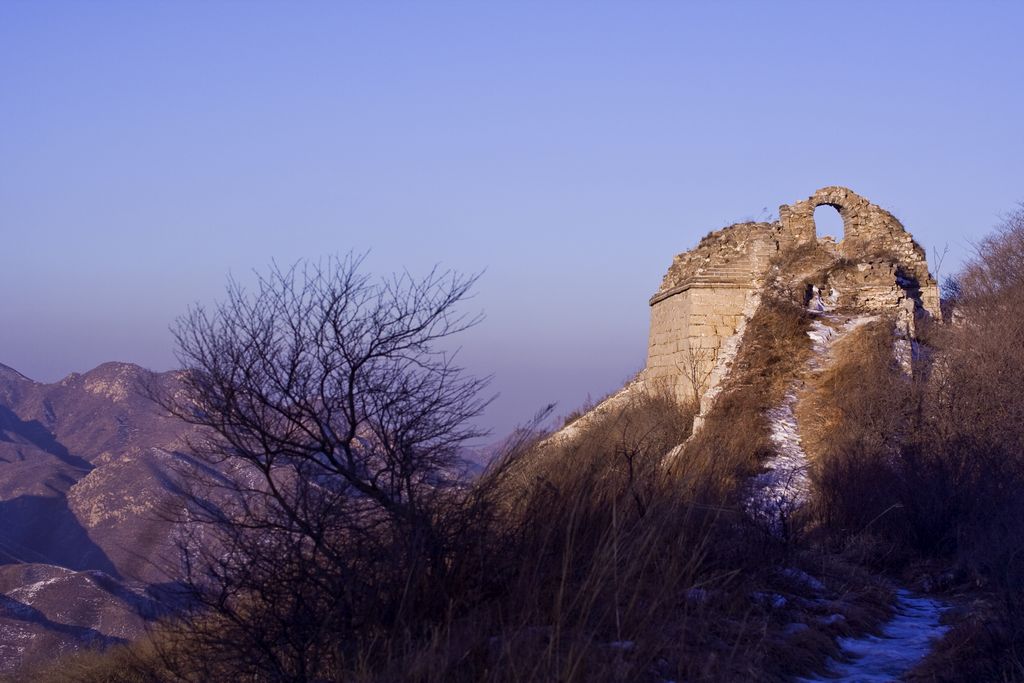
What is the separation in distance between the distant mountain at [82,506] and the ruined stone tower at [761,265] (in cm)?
902

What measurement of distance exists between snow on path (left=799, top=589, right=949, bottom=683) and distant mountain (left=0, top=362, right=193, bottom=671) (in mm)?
3474

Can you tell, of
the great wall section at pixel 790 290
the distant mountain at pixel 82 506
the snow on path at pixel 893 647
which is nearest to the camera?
the snow on path at pixel 893 647

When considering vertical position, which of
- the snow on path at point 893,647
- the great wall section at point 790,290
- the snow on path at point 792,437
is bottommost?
the snow on path at point 893,647

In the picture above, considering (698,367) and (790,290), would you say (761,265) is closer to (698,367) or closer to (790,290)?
(790,290)

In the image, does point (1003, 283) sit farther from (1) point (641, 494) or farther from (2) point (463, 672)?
(2) point (463, 672)

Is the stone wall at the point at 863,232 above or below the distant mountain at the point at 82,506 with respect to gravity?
above

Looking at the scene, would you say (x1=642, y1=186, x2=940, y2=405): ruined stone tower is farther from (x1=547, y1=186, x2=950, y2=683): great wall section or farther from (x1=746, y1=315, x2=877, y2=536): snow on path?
(x1=746, y1=315, x2=877, y2=536): snow on path

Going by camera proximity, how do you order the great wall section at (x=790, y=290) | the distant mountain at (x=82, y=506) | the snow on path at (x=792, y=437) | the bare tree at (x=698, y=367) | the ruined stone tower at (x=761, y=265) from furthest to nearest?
the bare tree at (x=698, y=367) → the ruined stone tower at (x=761, y=265) → the great wall section at (x=790, y=290) → the snow on path at (x=792, y=437) → the distant mountain at (x=82, y=506)

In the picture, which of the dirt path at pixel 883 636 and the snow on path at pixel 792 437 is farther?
the snow on path at pixel 792 437

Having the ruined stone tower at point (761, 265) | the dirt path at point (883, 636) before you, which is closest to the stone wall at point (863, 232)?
the ruined stone tower at point (761, 265)

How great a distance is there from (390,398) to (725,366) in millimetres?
10854

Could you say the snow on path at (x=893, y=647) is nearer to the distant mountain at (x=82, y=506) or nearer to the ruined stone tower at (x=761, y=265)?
the distant mountain at (x=82, y=506)

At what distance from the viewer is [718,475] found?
22.6 feet

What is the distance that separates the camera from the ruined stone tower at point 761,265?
55.4ft
